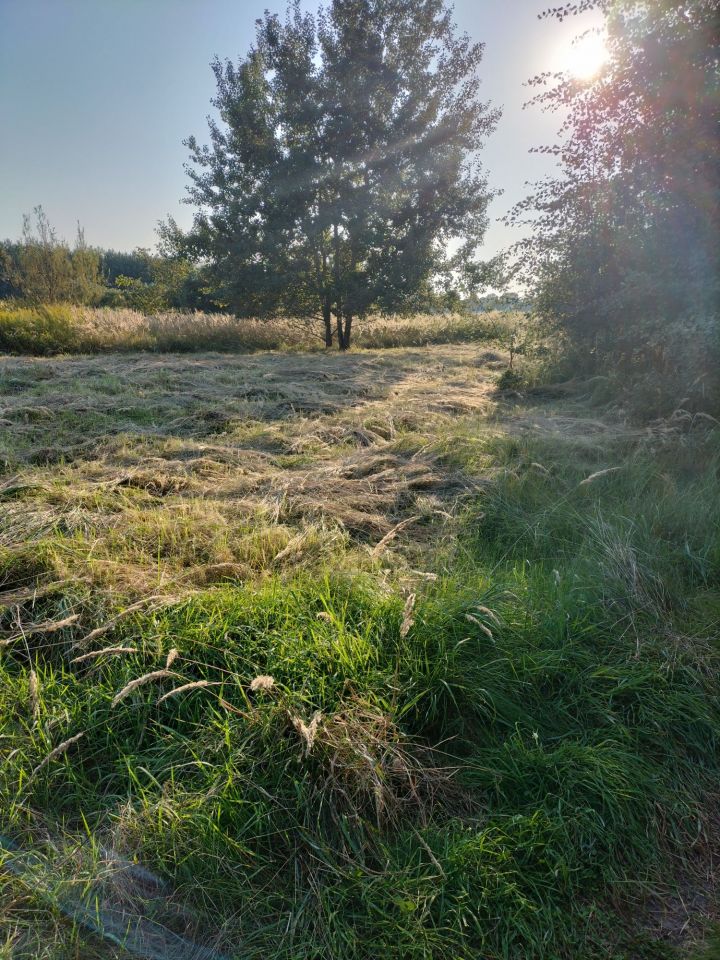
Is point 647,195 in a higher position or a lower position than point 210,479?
higher

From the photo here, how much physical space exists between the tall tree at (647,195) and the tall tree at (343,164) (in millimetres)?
9823

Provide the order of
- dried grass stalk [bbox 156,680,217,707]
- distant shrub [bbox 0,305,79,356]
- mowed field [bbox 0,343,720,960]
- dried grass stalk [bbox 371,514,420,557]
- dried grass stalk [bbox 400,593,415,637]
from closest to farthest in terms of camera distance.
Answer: mowed field [bbox 0,343,720,960] → dried grass stalk [bbox 156,680,217,707] → dried grass stalk [bbox 400,593,415,637] → dried grass stalk [bbox 371,514,420,557] → distant shrub [bbox 0,305,79,356]

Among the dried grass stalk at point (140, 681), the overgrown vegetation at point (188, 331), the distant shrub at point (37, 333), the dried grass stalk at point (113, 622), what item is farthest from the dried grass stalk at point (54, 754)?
the distant shrub at point (37, 333)

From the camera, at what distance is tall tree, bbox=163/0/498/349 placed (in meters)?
14.1

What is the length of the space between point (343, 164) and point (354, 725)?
52.8 ft

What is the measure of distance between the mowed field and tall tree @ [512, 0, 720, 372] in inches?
98.3

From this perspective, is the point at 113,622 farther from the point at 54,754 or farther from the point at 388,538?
the point at 388,538

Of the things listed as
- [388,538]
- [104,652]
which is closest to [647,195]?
[388,538]

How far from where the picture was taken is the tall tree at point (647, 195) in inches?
180

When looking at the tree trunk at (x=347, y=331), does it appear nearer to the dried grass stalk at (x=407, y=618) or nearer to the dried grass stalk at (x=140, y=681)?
the dried grass stalk at (x=407, y=618)

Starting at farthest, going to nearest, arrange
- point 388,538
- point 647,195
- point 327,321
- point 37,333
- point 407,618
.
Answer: point 327,321
point 37,333
point 647,195
point 388,538
point 407,618

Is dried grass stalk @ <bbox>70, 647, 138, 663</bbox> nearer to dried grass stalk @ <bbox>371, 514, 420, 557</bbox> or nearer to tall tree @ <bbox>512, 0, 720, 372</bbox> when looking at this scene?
dried grass stalk @ <bbox>371, 514, 420, 557</bbox>

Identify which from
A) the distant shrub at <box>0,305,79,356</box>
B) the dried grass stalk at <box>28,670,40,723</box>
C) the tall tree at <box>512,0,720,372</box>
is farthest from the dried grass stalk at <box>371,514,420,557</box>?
the distant shrub at <box>0,305,79,356</box>

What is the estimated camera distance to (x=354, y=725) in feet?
4.99
